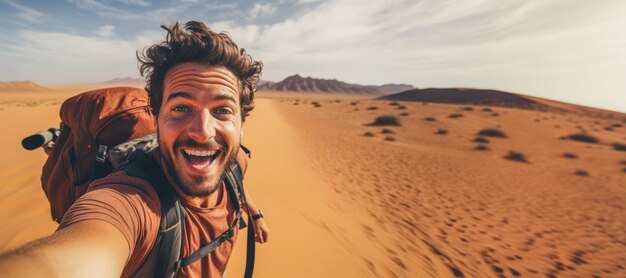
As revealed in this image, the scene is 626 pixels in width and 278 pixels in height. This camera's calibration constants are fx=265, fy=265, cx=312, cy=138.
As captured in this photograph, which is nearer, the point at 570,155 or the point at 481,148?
the point at 570,155

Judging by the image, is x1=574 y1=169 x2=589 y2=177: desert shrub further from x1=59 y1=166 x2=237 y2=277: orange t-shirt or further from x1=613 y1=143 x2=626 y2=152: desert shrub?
x1=59 y1=166 x2=237 y2=277: orange t-shirt

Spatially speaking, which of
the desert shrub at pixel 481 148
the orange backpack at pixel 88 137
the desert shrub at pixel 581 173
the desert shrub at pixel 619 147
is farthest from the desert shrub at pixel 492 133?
the orange backpack at pixel 88 137

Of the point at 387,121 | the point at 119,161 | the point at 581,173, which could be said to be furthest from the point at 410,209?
the point at 387,121

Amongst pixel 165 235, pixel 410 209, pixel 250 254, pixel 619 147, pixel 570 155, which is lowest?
pixel 410 209

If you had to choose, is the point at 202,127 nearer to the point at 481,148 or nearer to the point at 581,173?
the point at 581,173

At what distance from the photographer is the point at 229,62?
169 cm

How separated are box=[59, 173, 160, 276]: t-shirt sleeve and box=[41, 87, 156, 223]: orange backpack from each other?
43 centimetres

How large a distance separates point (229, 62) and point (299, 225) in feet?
9.93

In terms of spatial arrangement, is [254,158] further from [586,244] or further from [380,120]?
[380,120]

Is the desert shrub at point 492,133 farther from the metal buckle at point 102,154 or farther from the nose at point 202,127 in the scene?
the metal buckle at point 102,154

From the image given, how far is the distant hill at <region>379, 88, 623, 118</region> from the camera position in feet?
129

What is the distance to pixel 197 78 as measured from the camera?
1549mm

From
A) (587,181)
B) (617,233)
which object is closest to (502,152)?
(587,181)

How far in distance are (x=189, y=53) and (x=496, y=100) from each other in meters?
58.0
